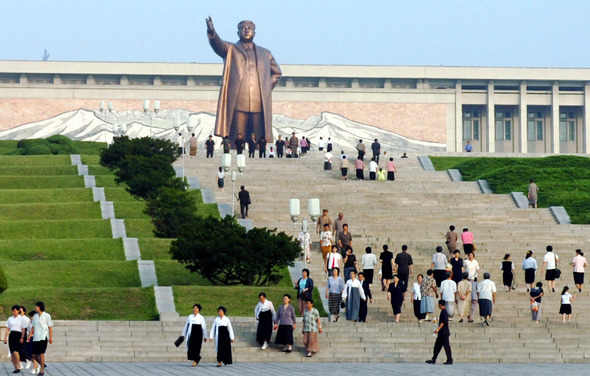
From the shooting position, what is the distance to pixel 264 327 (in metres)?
19.7

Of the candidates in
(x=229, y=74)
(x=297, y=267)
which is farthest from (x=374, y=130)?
(x=297, y=267)

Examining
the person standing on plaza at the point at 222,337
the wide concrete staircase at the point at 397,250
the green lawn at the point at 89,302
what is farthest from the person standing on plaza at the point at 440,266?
the person standing on plaza at the point at 222,337

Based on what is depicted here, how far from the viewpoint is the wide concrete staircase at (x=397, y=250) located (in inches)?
784

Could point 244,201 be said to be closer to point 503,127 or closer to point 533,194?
point 533,194

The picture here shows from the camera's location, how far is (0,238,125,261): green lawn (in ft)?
88.0

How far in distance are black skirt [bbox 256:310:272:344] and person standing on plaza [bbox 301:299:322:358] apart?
0.56 metres

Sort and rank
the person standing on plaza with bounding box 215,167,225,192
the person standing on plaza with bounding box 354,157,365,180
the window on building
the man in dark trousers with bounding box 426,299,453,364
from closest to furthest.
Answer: the man in dark trousers with bounding box 426,299,453,364
the person standing on plaza with bounding box 215,167,225,192
the person standing on plaza with bounding box 354,157,365,180
the window on building

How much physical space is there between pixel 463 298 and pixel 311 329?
12.0ft

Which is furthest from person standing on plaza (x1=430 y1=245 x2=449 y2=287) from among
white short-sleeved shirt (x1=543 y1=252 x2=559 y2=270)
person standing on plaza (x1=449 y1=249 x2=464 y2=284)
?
white short-sleeved shirt (x1=543 y1=252 x2=559 y2=270)

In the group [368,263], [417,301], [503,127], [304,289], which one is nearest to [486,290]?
[417,301]

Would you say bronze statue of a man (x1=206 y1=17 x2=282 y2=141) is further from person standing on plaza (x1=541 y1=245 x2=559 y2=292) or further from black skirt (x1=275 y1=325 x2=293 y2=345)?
black skirt (x1=275 y1=325 x2=293 y2=345)

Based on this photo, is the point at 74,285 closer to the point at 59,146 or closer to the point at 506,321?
the point at 506,321

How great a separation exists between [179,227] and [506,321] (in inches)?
356

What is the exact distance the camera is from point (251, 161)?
133 ft
